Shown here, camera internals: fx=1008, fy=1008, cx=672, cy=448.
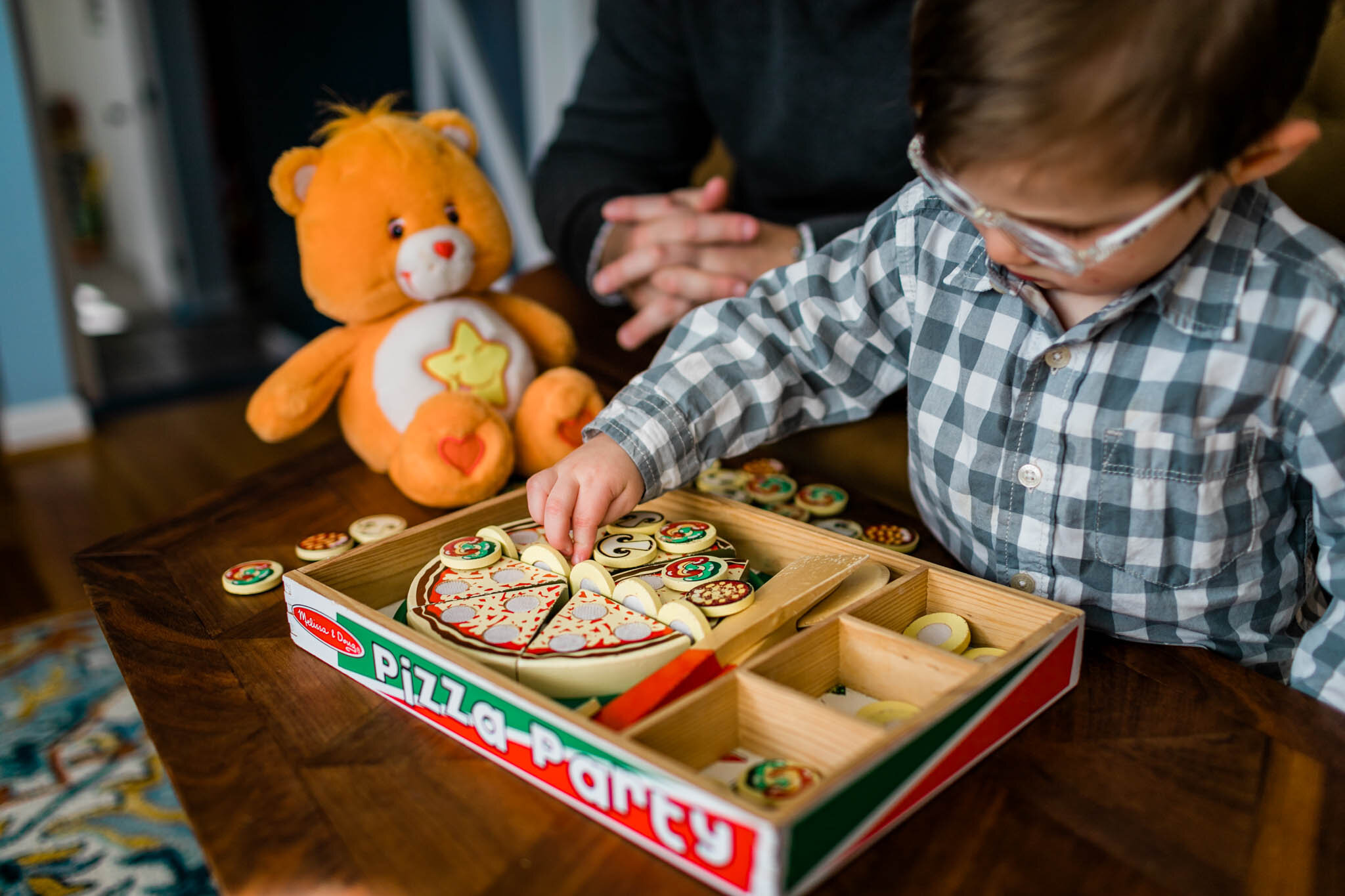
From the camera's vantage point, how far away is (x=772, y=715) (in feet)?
1.69

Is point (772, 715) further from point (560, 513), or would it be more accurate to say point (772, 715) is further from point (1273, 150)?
point (1273, 150)

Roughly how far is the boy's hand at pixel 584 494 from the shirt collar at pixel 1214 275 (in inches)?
13.2

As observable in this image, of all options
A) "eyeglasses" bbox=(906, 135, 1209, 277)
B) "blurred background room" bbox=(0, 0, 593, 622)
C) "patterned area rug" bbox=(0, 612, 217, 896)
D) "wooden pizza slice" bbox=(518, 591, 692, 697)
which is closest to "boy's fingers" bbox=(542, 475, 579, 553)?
"wooden pizza slice" bbox=(518, 591, 692, 697)

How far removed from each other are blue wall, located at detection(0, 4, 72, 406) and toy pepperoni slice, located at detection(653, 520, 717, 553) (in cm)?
226

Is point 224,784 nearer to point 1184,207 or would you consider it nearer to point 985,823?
point 985,823

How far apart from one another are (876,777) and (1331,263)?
1.31ft

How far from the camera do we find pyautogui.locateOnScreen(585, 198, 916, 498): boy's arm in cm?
74

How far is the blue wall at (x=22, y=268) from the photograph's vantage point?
227 centimetres

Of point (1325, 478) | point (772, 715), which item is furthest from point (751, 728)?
point (1325, 478)

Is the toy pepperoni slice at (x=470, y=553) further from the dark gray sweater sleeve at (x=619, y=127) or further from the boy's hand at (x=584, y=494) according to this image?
the dark gray sweater sleeve at (x=619, y=127)

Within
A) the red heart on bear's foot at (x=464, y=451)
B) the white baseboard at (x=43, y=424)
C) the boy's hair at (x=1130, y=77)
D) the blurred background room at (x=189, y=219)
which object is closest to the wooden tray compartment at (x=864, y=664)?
the boy's hair at (x=1130, y=77)

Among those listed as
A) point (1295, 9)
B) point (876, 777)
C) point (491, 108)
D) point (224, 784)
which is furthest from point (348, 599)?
point (491, 108)

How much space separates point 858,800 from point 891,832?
46mm

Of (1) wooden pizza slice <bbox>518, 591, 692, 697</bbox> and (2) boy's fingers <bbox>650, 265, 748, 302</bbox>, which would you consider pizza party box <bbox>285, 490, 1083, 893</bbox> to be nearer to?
(1) wooden pizza slice <bbox>518, 591, 692, 697</bbox>
